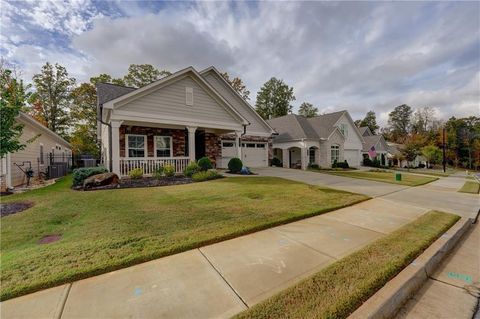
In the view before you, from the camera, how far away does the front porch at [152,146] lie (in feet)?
35.0

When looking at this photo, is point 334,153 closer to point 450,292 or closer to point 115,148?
point 115,148

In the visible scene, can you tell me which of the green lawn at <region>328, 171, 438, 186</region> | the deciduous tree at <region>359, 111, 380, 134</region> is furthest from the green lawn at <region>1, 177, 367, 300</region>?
the deciduous tree at <region>359, 111, 380, 134</region>

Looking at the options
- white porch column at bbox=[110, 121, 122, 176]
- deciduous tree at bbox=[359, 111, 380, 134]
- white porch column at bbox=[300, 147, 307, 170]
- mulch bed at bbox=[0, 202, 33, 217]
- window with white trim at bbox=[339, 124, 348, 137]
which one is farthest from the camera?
deciduous tree at bbox=[359, 111, 380, 134]

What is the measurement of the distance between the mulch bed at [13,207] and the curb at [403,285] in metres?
8.12

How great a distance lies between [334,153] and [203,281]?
79.1 feet

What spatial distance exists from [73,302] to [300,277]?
8.51ft

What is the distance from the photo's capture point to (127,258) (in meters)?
3.00

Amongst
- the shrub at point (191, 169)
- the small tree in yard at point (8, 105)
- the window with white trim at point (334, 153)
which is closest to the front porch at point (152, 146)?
the shrub at point (191, 169)

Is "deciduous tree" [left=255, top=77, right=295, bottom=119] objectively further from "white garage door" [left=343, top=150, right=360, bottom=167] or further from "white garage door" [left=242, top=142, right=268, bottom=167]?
"white garage door" [left=242, top=142, right=268, bottom=167]

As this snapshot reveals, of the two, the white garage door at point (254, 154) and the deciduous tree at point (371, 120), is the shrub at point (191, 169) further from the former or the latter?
the deciduous tree at point (371, 120)

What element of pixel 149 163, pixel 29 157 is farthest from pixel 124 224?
pixel 29 157

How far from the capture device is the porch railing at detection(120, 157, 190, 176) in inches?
420

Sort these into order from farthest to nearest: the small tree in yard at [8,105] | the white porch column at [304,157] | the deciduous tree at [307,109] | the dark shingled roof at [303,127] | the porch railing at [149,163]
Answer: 1. the deciduous tree at [307,109]
2. the dark shingled roof at [303,127]
3. the white porch column at [304,157]
4. the porch railing at [149,163]
5. the small tree in yard at [8,105]

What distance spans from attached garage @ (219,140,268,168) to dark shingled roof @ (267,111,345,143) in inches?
177
